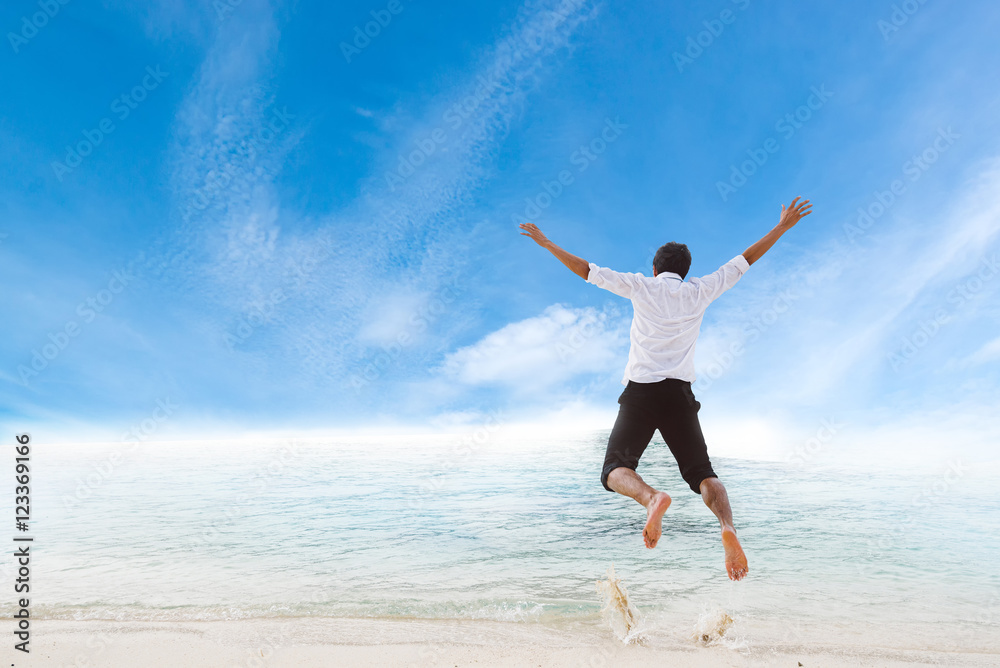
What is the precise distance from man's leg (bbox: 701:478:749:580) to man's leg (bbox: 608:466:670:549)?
353mm

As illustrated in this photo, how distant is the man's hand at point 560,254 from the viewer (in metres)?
4.10

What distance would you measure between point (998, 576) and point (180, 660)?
455 inches

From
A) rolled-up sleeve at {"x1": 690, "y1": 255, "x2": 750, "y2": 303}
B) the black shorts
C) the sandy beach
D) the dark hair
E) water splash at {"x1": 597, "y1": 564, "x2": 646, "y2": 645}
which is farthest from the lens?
water splash at {"x1": 597, "y1": 564, "x2": 646, "y2": 645}

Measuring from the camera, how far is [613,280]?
4059 mm

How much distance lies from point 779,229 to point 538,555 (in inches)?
286

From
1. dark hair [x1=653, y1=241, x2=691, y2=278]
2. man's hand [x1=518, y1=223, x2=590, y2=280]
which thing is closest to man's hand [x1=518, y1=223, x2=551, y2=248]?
man's hand [x1=518, y1=223, x2=590, y2=280]

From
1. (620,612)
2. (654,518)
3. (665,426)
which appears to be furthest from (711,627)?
(654,518)

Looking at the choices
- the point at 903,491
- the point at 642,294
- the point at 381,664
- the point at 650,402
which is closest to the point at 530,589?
the point at 381,664

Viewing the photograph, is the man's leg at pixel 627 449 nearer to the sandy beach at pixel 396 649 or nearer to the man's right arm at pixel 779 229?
the man's right arm at pixel 779 229

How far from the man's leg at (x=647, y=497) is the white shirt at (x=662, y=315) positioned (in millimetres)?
693

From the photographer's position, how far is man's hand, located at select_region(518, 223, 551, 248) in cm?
423

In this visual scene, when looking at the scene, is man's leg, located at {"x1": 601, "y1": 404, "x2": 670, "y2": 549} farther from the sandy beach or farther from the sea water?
the sea water

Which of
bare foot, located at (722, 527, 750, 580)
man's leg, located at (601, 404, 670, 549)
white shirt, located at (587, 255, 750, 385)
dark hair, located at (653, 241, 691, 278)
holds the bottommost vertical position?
bare foot, located at (722, 527, 750, 580)

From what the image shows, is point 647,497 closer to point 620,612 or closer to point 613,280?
point 613,280
